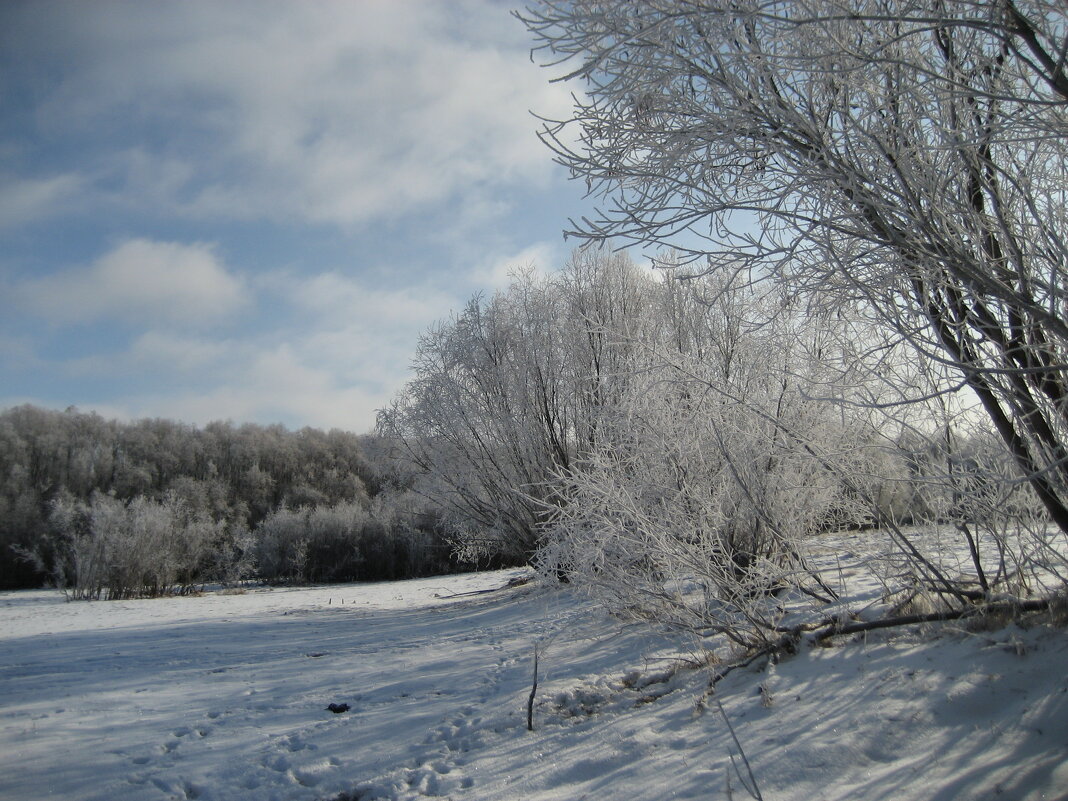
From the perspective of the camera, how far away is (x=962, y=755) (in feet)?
9.91

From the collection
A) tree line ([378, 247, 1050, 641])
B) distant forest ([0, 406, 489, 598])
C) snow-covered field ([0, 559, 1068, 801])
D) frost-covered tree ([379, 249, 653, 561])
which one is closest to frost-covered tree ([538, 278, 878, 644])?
tree line ([378, 247, 1050, 641])

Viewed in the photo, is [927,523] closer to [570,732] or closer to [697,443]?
[697,443]

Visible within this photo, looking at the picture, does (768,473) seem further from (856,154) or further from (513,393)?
(513,393)

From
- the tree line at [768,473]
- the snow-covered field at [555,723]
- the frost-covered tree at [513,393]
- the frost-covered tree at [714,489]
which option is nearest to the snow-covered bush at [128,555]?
the frost-covered tree at [513,393]

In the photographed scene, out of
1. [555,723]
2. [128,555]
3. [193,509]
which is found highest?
[193,509]

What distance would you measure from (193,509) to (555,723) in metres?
42.1

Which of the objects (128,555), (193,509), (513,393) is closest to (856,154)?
(513,393)

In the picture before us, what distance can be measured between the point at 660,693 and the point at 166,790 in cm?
355

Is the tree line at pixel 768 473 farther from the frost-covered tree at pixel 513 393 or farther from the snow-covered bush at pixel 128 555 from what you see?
the snow-covered bush at pixel 128 555

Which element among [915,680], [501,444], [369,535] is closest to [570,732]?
[915,680]

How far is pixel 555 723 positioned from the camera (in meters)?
5.00

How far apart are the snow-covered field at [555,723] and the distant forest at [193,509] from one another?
33.4ft

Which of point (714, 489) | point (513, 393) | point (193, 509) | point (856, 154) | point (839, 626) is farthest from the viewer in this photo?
point (193, 509)

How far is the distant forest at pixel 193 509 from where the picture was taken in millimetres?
21359
